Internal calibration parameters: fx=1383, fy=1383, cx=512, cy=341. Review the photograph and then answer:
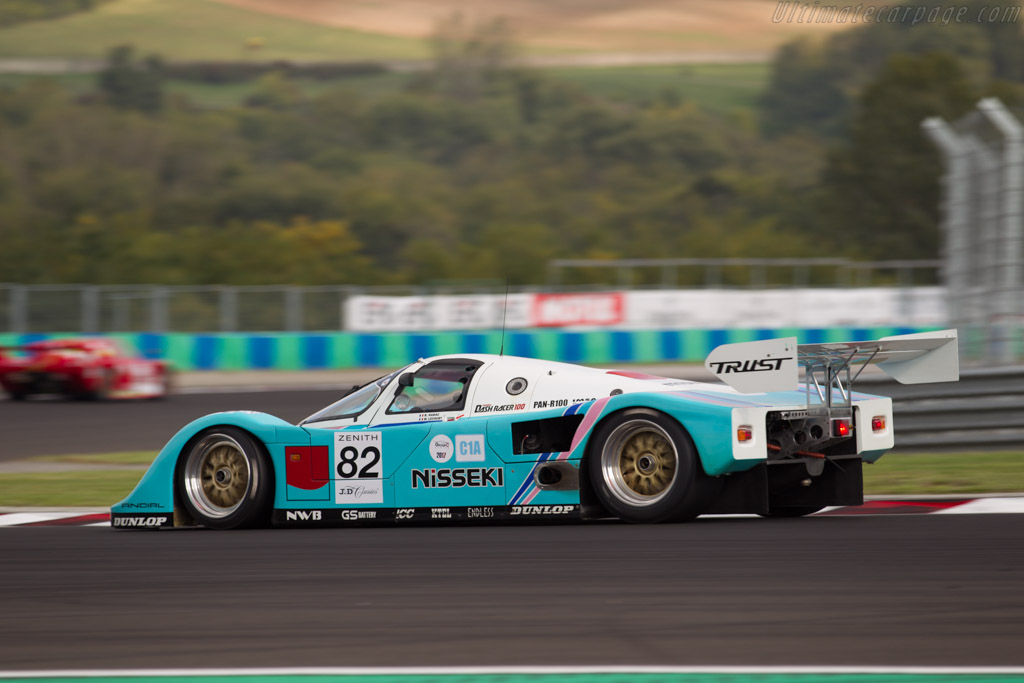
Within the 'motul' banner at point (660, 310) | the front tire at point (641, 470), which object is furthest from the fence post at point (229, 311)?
the front tire at point (641, 470)

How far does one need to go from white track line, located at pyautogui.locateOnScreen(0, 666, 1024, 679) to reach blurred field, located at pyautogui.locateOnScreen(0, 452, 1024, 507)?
584 cm

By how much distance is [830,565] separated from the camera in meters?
6.25

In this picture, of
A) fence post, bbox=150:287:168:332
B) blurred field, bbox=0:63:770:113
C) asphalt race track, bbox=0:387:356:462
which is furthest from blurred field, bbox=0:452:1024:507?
blurred field, bbox=0:63:770:113

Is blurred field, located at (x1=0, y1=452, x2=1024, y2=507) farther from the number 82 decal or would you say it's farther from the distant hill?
the distant hill

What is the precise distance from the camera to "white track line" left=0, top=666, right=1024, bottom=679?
4301 mm

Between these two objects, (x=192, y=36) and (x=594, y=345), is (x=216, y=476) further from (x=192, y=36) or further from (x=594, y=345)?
(x=192, y=36)

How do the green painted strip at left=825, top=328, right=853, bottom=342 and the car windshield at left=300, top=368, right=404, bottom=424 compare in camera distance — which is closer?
the car windshield at left=300, top=368, right=404, bottom=424

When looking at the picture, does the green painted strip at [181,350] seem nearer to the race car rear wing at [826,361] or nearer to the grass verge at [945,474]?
the grass verge at [945,474]

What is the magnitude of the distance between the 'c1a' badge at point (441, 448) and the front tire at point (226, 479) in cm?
115

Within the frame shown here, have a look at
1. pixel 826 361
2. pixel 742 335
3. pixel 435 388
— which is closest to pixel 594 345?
pixel 742 335

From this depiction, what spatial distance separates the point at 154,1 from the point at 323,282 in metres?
76.2

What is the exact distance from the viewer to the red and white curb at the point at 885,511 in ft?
28.1

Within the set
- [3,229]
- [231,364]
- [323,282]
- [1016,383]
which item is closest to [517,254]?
[323,282]

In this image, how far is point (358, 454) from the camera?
855 cm
